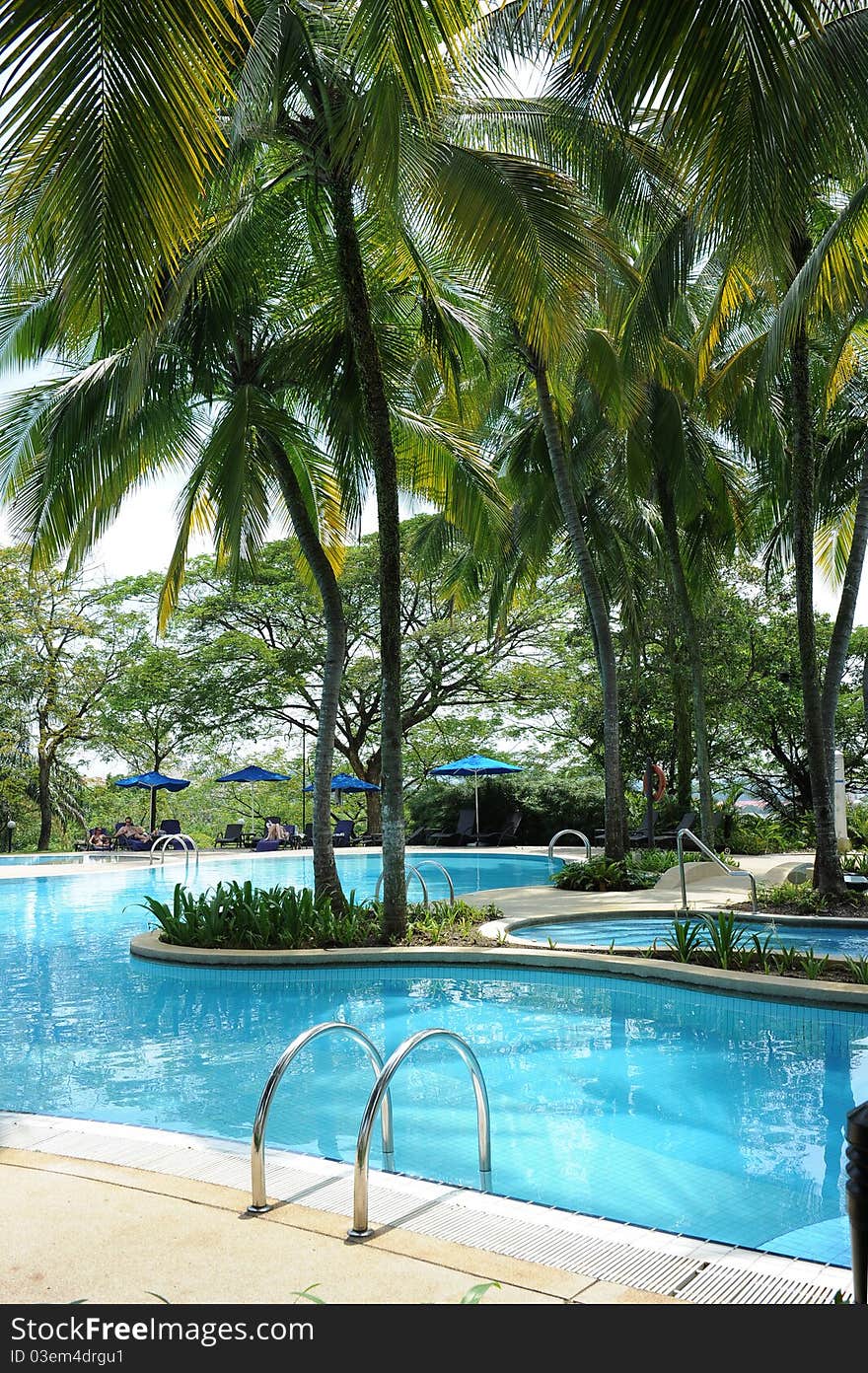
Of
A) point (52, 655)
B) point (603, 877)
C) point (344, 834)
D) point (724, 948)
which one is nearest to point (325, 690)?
point (724, 948)

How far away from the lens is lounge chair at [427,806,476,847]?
1019 inches

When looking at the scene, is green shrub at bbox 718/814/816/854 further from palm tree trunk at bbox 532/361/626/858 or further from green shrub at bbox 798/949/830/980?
green shrub at bbox 798/949/830/980

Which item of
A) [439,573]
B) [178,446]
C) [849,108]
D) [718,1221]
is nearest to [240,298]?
[178,446]

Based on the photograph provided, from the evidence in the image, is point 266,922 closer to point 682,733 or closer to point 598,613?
point 598,613

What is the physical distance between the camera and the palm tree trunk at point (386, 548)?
9.52m

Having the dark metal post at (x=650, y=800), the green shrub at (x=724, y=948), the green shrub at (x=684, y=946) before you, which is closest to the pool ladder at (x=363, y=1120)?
the green shrub at (x=724, y=948)

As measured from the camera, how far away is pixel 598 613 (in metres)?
15.1

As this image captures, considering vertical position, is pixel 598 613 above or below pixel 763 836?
above

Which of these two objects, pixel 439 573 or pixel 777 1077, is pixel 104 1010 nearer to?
pixel 777 1077

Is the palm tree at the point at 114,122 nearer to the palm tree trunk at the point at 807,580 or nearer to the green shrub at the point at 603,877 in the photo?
the palm tree trunk at the point at 807,580

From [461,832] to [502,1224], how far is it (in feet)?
73.0

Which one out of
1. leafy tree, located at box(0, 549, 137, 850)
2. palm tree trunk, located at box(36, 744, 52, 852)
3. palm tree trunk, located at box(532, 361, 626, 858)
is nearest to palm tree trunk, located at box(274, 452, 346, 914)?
palm tree trunk, located at box(532, 361, 626, 858)

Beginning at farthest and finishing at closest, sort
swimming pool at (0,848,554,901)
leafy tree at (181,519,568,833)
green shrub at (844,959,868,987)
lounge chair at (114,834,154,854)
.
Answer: leafy tree at (181,519,568,833) < lounge chair at (114,834,154,854) < swimming pool at (0,848,554,901) < green shrub at (844,959,868,987)

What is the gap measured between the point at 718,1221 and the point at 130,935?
381 inches
